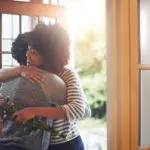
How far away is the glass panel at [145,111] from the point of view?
5.17ft

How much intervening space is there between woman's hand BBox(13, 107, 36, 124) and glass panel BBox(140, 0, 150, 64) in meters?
0.65

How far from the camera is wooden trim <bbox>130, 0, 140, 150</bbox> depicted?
1490 millimetres

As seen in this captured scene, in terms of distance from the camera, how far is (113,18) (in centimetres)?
150

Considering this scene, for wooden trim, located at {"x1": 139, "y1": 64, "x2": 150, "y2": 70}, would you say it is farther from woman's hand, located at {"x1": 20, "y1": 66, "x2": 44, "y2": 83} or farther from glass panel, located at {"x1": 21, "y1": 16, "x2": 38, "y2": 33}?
glass panel, located at {"x1": 21, "y1": 16, "x2": 38, "y2": 33}

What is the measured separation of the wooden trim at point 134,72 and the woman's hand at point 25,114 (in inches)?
21.0

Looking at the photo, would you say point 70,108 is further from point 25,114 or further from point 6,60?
point 6,60

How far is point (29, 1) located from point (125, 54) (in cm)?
99

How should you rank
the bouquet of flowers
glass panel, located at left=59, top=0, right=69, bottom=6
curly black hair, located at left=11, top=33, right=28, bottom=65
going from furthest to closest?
glass panel, located at left=59, top=0, right=69, bottom=6, curly black hair, located at left=11, top=33, right=28, bottom=65, the bouquet of flowers

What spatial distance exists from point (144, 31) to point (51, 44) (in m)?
0.53

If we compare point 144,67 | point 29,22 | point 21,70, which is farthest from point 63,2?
point 21,70

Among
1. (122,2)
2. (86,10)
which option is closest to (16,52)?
(122,2)

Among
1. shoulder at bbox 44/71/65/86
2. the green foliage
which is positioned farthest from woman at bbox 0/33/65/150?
the green foliage

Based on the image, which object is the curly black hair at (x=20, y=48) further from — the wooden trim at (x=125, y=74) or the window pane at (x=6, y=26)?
the window pane at (x=6, y=26)

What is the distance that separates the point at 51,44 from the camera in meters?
1.35
